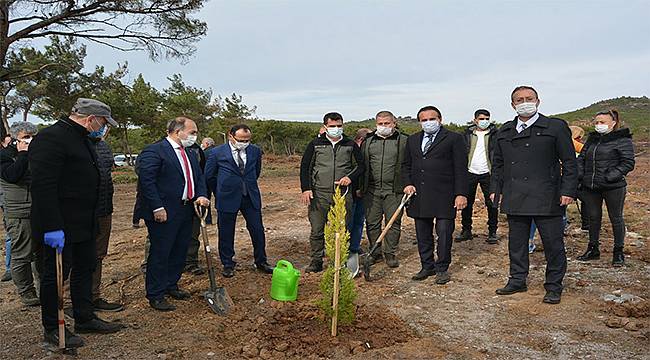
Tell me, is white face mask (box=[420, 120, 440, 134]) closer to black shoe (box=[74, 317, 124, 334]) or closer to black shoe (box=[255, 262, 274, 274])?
black shoe (box=[255, 262, 274, 274])

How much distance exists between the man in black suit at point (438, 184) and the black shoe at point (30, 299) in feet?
13.4

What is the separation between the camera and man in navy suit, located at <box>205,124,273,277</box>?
6.09 meters

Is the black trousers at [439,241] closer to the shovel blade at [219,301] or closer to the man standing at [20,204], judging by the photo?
the shovel blade at [219,301]

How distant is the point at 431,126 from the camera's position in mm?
5758

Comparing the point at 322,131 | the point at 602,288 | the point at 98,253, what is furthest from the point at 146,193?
the point at 602,288

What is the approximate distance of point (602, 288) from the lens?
5340 mm

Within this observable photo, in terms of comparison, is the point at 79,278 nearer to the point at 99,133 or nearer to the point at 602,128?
the point at 99,133

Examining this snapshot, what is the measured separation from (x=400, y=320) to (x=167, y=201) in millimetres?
2556

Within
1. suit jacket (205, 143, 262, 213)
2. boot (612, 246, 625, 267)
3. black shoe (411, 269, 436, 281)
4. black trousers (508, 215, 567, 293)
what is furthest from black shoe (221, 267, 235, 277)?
boot (612, 246, 625, 267)

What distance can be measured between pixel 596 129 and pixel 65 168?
586cm

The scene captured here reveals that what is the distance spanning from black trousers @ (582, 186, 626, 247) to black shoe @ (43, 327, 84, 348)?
594 cm

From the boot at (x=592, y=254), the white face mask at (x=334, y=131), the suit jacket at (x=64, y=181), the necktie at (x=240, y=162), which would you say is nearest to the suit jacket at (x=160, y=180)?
the suit jacket at (x=64, y=181)

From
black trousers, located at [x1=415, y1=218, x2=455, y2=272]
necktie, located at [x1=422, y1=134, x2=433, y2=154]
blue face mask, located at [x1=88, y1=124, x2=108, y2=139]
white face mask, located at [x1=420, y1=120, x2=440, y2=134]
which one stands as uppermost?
white face mask, located at [x1=420, y1=120, x2=440, y2=134]

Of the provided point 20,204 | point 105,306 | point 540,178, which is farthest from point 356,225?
point 20,204
